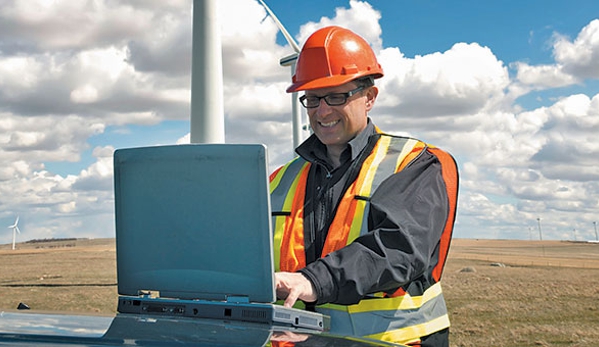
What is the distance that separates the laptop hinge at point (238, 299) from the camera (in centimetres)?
265

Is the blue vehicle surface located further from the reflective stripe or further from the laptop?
the reflective stripe

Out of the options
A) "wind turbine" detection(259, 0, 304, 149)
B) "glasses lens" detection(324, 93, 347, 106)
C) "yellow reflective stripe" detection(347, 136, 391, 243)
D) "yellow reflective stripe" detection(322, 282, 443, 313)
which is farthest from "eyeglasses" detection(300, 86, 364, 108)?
"wind turbine" detection(259, 0, 304, 149)

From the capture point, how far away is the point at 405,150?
12.6 ft

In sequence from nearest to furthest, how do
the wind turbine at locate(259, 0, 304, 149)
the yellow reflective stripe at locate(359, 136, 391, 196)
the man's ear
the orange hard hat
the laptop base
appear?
the laptop base < the yellow reflective stripe at locate(359, 136, 391, 196) < the orange hard hat < the man's ear < the wind turbine at locate(259, 0, 304, 149)

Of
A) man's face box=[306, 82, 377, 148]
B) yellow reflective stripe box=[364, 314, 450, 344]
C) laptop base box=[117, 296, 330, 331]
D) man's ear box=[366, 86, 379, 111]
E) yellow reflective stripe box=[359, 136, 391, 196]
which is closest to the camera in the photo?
laptop base box=[117, 296, 330, 331]

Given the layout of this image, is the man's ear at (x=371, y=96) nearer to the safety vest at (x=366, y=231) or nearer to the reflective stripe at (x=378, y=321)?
the safety vest at (x=366, y=231)

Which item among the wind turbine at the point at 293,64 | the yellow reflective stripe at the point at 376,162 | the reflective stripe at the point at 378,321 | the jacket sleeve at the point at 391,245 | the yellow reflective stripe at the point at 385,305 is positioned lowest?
the reflective stripe at the point at 378,321

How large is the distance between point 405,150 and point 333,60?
734 millimetres

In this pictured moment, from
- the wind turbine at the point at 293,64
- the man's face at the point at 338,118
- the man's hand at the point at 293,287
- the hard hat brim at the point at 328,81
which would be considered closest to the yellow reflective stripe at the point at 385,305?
the man's hand at the point at 293,287

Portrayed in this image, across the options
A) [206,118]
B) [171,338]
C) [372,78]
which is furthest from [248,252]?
[206,118]

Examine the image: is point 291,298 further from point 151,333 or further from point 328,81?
point 328,81

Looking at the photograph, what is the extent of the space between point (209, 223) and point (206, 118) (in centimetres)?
1211

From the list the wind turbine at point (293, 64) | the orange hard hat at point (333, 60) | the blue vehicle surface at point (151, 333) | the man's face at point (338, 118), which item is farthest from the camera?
the wind turbine at point (293, 64)

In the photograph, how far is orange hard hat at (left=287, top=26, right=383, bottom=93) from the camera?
405 cm
